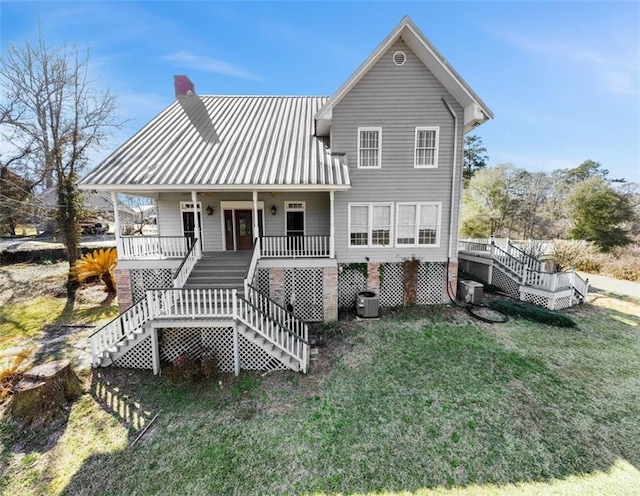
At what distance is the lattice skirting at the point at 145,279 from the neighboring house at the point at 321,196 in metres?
0.04

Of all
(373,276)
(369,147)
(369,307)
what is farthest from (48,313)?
(369,147)

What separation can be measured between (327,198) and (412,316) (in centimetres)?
595

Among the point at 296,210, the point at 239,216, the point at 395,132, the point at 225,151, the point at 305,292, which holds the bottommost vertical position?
the point at 305,292

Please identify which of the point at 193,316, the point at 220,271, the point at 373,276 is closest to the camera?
the point at 193,316

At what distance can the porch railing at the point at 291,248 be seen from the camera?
34.5 feet

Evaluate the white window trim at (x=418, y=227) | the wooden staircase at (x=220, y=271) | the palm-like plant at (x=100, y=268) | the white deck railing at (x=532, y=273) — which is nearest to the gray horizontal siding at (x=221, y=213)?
the wooden staircase at (x=220, y=271)

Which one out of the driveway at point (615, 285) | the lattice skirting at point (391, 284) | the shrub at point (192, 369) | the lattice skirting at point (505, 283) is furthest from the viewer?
the driveway at point (615, 285)

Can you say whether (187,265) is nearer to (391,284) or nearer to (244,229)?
(244,229)

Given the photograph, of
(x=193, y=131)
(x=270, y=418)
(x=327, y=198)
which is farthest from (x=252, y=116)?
(x=270, y=418)

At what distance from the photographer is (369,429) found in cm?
587

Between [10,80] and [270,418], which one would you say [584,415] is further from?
[10,80]

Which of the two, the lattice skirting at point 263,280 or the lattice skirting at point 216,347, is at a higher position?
the lattice skirting at point 263,280

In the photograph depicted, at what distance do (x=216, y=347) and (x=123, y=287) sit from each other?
15.3 feet

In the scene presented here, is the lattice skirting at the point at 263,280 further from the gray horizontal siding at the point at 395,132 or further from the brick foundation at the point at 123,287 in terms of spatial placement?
the brick foundation at the point at 123,287
